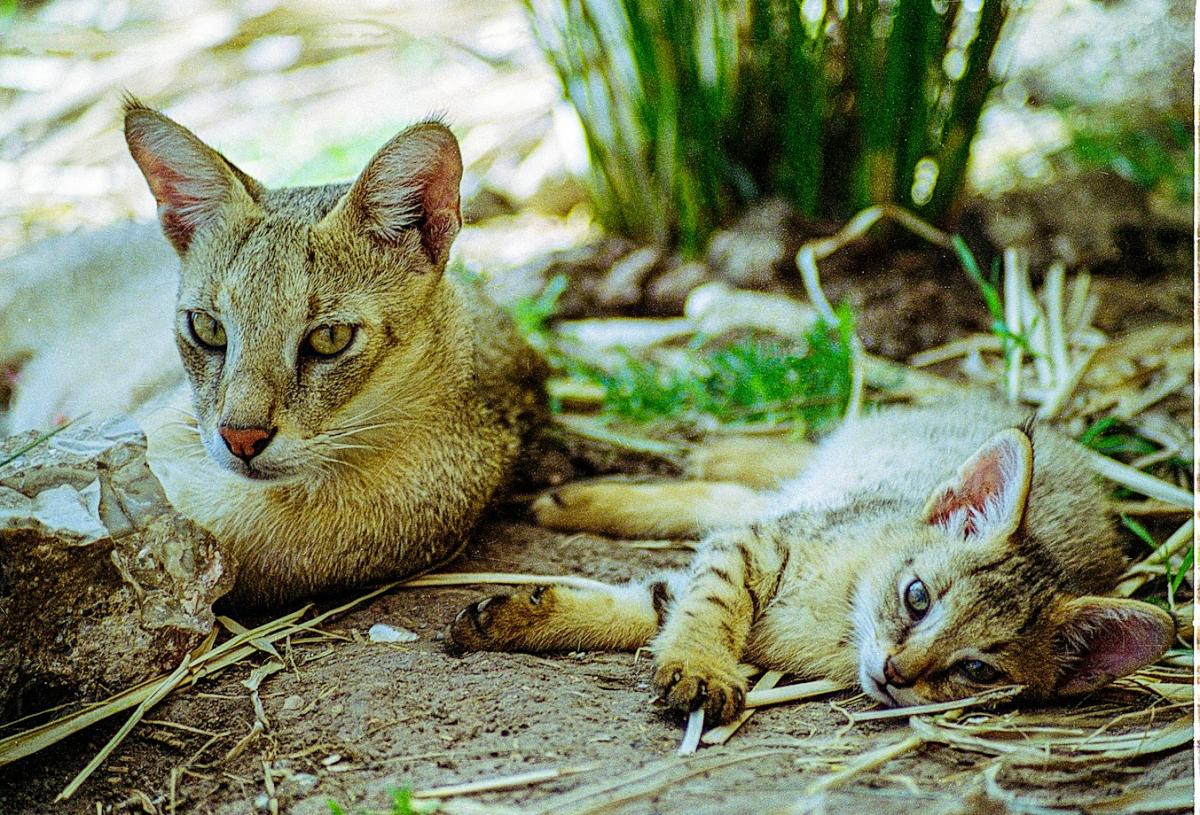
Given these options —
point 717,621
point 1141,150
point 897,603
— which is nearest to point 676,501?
point 717,621

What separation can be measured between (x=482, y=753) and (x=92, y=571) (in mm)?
942

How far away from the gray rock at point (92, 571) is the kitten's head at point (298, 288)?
213 millimetres

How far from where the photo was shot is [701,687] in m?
2.42

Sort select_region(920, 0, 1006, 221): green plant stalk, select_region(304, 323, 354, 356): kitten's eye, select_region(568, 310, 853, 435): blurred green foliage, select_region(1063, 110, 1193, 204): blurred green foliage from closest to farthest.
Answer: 1. select_region(304, 323, 354, 356): kitten's eye
2. select_region(920, 0, 1006, 221): green plant stalk
3. select_region(568, 310, 853, 435): blurred green foliage
4. select_region(1063, 110, 1193, 204): blurred green foliage

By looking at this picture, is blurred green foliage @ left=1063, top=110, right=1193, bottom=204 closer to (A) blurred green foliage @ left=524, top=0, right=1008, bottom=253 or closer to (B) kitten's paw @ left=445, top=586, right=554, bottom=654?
(A) blurred green foliage @ left=524, top=0, right=1008, bottom=253

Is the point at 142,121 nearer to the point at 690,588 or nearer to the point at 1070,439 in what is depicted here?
the point at 690,588

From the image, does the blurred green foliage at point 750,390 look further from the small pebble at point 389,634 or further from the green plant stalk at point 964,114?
the small pebble at point 389,634

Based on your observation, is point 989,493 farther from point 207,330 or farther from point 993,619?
point 207,330

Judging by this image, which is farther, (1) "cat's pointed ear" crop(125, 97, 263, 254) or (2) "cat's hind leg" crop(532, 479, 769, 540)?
(2) "cat's hind leg" crop(532, 479, 769, 540)

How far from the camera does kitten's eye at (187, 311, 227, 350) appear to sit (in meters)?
2.66

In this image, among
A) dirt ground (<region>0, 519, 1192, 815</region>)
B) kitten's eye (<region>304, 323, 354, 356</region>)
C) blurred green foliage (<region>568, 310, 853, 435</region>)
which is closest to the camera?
dirt ground (<region>0, 519, 1192, 815</region>)

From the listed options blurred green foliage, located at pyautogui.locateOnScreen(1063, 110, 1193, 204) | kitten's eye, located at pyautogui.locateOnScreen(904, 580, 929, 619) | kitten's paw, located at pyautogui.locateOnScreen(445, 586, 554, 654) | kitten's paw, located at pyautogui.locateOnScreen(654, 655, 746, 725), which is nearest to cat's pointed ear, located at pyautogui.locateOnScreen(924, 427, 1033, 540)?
kitten's eye, located at pyautogui.locateOnScreen(904, 580, 929, 619)

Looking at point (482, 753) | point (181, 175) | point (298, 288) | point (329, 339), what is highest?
point (181, 175)

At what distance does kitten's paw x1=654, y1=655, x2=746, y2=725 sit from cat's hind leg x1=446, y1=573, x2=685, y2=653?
0.30m
